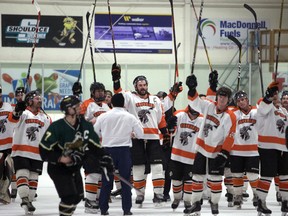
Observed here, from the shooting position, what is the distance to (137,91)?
1106 centimetres

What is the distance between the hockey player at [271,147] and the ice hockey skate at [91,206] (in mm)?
2002

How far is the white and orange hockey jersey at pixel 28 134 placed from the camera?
10805 millimetres

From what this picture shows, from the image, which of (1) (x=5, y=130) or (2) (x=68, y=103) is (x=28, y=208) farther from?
(2) (x=68, y=103)

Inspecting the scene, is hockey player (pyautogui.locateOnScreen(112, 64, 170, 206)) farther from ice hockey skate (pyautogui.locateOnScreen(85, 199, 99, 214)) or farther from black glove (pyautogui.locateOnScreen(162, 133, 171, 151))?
ice hockey skate (pyautogui.locateOnScreen(85, 199, 99, 214))

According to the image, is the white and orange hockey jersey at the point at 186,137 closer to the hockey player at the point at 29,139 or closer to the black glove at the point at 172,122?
the black glove at the point at 172,122

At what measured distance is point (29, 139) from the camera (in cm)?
1086

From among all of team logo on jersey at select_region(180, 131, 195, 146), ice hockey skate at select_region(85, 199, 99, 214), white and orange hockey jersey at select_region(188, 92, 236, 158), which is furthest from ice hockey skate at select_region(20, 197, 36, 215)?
white and orange hockey jersey at select_region(188, 92, 236, 158)

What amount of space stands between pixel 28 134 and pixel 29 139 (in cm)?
7

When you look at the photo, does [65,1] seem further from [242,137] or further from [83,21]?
[242,137]

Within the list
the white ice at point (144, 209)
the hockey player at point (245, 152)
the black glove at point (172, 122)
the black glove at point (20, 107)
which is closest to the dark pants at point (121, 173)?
the white ice at point (144, 209)

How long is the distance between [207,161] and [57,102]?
38.5 ft

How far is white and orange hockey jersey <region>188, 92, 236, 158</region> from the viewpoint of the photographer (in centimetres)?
936

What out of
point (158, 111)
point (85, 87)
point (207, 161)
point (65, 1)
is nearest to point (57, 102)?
point (85, 87)

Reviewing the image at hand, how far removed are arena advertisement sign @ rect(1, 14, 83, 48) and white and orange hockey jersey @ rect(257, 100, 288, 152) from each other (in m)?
11.6
